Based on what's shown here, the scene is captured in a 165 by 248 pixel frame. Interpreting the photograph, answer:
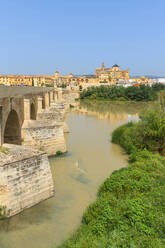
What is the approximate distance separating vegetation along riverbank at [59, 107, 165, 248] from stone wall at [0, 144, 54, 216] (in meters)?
1.47

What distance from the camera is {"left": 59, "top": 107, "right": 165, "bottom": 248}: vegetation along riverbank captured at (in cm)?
453

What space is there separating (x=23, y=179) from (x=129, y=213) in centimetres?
271

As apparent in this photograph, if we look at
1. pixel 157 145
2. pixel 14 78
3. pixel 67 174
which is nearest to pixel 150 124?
pixel 157 145

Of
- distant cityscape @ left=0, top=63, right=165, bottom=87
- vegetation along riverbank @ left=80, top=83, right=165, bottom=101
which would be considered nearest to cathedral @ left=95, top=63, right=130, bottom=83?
distant cityscape @ left=0, top=63, right=165, bottom=87

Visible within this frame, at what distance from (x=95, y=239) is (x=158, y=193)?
237cm

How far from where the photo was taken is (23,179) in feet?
21.1

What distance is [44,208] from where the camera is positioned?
680cm

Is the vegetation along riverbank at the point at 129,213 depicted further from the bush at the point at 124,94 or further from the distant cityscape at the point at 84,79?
the distant cityscape at the point at 84,79

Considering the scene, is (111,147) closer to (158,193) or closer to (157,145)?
(157,145)

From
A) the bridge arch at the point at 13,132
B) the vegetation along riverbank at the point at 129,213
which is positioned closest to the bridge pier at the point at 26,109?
the bridge arch at the point at 13,132

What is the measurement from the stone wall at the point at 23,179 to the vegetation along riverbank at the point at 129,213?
147cm

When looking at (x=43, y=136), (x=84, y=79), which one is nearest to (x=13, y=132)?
(x=43, y=136)

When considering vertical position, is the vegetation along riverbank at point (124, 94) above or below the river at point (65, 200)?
above

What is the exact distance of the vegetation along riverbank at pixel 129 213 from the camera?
453 centimetres
